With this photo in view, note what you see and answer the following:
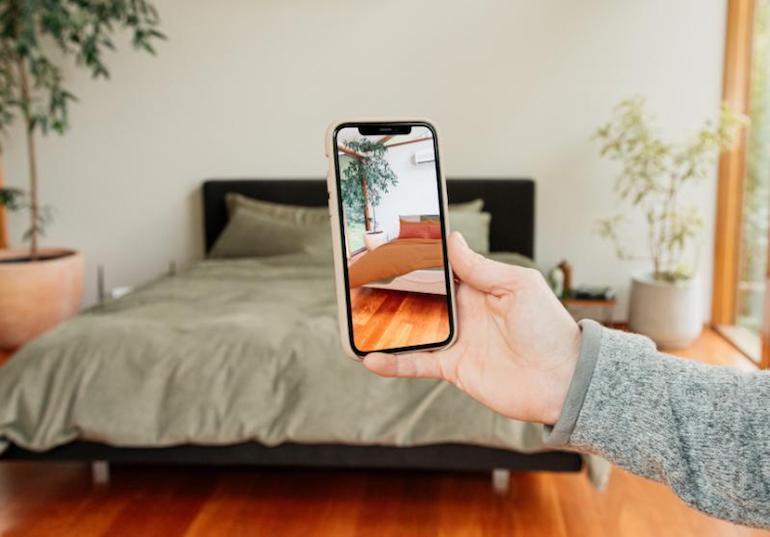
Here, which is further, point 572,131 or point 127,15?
point 572,131

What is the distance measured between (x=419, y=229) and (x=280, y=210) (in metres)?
3.37

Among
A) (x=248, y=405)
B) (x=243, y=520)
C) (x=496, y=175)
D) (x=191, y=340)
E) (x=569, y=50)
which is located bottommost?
(x=243, y=520)

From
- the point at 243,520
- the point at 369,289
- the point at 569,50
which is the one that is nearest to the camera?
the point at 369,289

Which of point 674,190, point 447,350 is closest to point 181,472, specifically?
point 447,350

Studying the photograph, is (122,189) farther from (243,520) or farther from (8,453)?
(243,520)

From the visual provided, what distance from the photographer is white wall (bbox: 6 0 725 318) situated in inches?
168

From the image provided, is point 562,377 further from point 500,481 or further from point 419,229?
point 500,481

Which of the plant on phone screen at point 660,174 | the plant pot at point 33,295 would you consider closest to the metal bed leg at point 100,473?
the plant pot at point 33,295

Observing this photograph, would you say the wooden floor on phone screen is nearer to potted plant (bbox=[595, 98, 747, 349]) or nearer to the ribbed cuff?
the ribbed cuff

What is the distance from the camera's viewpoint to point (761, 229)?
12.7 feet

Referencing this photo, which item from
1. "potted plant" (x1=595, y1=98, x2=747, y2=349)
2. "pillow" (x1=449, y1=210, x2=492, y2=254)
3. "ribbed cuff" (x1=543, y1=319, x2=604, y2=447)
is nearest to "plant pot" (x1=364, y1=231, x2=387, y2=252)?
"ribbed cuff" (x1=543, y1=319, x2=604, y2=447)

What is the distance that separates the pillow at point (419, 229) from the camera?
930 millimetres

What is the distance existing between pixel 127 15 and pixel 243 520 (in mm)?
2879

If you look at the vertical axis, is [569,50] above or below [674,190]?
above
